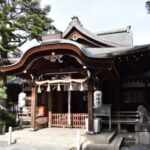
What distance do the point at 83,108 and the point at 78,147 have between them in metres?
5.99

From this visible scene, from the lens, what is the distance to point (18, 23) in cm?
1324

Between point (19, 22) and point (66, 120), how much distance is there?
759cm

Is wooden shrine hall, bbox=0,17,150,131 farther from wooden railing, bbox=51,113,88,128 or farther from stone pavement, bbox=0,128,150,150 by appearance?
stone pavement, bbox=0,128,150,150

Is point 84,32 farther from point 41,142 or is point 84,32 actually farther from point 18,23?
point 41,142

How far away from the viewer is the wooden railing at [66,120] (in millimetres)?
10180

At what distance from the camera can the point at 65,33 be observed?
43.5ft

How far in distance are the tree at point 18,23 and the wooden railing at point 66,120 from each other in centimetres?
459

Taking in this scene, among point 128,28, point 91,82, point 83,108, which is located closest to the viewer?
point 91,82

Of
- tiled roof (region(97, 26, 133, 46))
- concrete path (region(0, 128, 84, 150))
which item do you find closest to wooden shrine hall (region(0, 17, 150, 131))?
concrete path (region(0, 128, 84, 150))

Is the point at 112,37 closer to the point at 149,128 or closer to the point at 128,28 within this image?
the point at 128,28

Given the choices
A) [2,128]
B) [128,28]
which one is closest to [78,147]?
[2,128]

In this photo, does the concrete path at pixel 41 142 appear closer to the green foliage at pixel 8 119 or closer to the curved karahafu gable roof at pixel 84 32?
the green foliage at pixel 8 119

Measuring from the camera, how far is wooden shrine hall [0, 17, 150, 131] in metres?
8.65

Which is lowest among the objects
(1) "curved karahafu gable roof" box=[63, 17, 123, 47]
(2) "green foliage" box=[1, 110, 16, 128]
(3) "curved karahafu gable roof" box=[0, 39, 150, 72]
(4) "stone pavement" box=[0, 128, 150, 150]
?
(4) "stone pavement" box=[0, 128, 150, 150]
